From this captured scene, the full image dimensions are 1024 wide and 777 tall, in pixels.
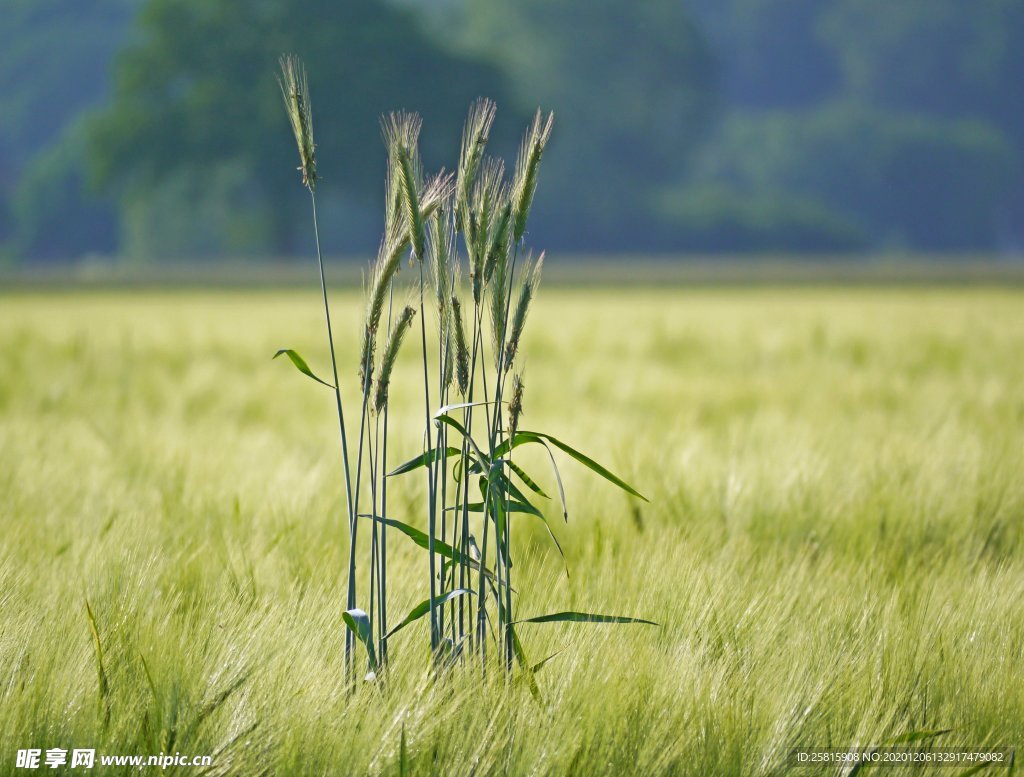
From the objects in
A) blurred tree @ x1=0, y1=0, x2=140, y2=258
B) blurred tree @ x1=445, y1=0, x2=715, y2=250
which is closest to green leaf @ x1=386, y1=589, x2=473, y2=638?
blurred tree @ x1=445, y1=0, x2=715, y2=250

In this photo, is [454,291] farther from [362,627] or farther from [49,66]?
[49,66]

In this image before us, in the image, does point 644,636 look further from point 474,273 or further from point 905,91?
point 905,91

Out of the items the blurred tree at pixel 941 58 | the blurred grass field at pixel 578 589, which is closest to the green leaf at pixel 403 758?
the blurred grass field at pixel 578 589

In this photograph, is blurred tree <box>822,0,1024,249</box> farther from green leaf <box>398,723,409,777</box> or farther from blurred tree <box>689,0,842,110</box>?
green leaf <box>398,723,409,777</box>

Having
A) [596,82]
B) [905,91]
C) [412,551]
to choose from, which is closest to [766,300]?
[412,551]

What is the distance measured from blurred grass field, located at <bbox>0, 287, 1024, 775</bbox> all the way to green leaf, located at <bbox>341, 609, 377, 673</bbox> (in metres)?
0.04

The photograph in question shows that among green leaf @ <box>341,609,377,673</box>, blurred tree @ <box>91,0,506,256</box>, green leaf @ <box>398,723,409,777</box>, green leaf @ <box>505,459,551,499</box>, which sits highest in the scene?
blurred tree @ <box>91,0,506,256</box>

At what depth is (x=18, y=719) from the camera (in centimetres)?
119

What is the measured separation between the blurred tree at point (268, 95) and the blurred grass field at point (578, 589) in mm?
30493

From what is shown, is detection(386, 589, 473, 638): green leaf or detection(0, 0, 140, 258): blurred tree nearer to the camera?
detection(386, 589, 473, 638): green leaf

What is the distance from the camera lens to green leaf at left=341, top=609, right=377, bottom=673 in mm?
1247

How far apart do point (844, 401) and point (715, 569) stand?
316cm

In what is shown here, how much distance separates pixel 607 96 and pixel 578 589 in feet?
180

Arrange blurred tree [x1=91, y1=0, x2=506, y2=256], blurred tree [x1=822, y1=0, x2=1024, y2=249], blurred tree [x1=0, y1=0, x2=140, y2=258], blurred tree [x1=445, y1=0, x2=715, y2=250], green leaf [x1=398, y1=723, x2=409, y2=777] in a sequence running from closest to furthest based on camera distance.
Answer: green leaf [x1=398, y1=723, x2=409, y2=777] → blurred tree [x1=91, y1=0, x2=506, y2=256] → blurred tree [x1=445, y1=0, x2=715, y2=250] → blurred tree [x1=0, y1=0, x2=140, y2=258] → blurred tree [x1=822, y1=0, x2=1024, y2=249]
